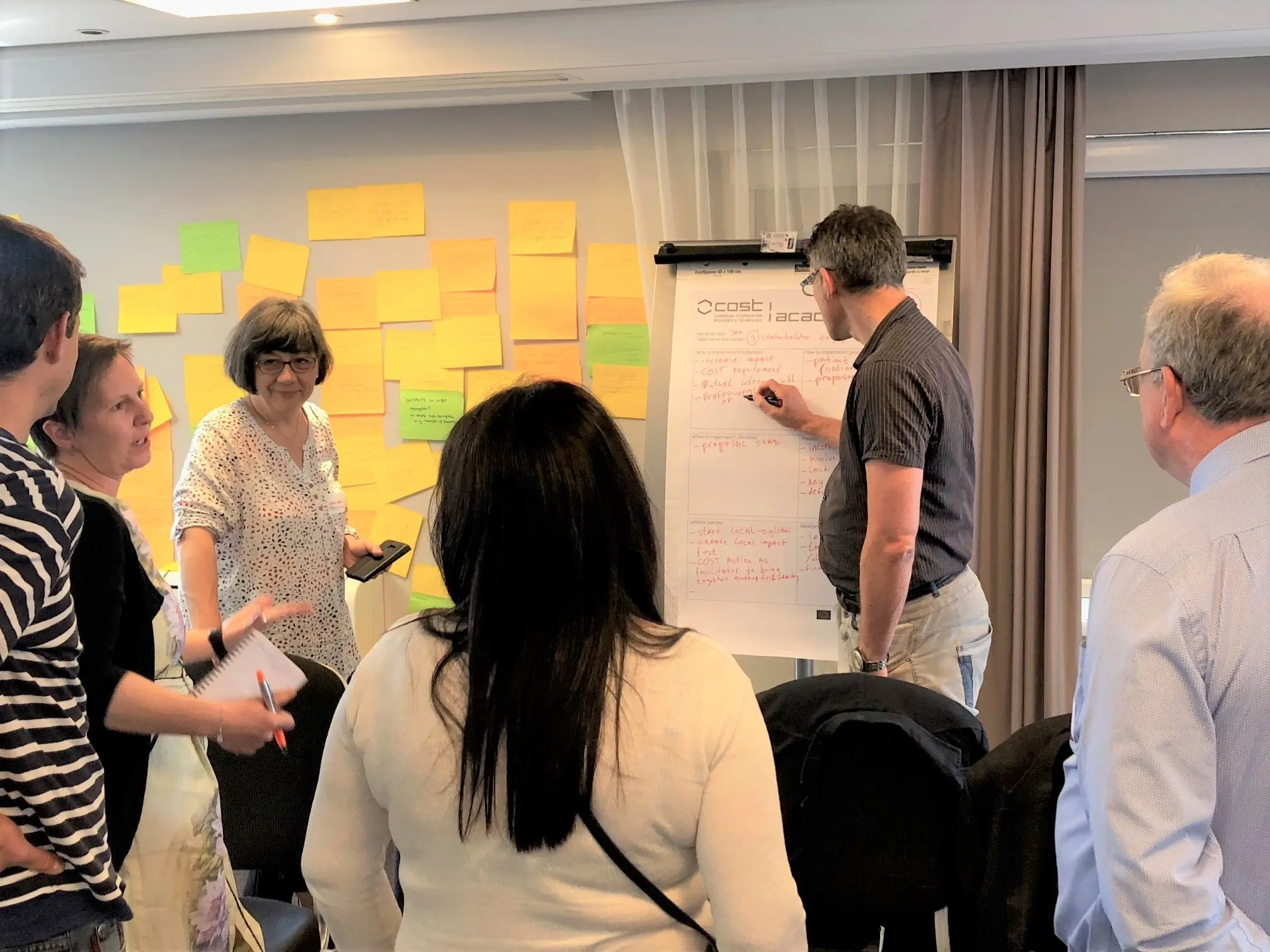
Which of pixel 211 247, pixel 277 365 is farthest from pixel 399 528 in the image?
pixel 277 365

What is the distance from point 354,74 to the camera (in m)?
2.78

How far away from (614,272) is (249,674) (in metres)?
1.98

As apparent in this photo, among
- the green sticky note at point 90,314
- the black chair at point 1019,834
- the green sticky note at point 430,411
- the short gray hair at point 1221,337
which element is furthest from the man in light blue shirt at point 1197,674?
the green sticky note at point 90,314

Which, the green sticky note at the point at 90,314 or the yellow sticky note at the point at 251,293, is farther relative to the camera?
the green sticky note at the point at 90,314

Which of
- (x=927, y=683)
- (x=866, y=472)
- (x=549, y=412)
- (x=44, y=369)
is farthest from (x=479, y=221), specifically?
(x=549, y=412)

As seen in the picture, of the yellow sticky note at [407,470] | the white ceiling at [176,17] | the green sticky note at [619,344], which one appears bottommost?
the yellow sticky note at [407,470]

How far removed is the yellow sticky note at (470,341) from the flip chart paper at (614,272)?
329 mm

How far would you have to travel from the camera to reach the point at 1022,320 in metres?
2.61

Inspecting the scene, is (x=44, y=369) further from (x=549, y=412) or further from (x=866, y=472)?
(x=866, y=472)

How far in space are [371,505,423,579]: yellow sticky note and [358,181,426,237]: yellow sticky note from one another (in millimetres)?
875

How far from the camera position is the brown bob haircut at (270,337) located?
7.01 feet

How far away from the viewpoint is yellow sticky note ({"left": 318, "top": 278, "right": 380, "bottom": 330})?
3.27 metres

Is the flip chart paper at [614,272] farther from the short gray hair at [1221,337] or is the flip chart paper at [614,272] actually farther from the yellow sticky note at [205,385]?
the short gray hair at [1221,337]

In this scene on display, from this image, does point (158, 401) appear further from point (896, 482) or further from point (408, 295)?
point (896, 482)
